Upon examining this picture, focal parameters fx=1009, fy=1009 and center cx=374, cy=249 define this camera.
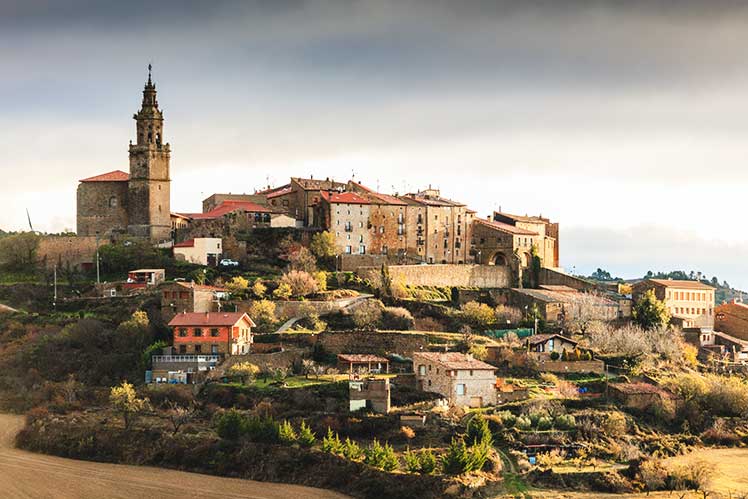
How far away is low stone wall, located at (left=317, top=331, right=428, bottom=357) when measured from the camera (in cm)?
5734

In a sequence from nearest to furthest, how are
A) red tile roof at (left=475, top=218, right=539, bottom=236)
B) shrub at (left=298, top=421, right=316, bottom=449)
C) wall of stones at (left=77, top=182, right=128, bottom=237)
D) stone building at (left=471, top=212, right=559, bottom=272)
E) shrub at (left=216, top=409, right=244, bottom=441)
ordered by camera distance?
shrub at (left=298, top=421, right=316, bottom=449) < shrub at (left=216, top=409, right=244, bottom=441) < wall of stones at (left=77, top=182, right=128, bottom=237) < stone building at (left=471, top=212, right=559, bottom=272) < red tile roof at (left=475, top=218, right=539, bottom=236)

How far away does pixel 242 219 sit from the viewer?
7450 cm

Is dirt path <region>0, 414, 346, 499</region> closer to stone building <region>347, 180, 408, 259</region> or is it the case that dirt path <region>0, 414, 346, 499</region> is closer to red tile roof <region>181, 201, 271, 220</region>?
red tile roof <region>181, 201, 271, 220</region>

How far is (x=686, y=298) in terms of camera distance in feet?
240

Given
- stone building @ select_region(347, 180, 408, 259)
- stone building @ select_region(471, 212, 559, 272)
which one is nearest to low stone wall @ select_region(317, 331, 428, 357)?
stone building @ select_region(347, 180, 408, 259)

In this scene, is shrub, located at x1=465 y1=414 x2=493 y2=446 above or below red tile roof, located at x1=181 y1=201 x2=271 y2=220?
below

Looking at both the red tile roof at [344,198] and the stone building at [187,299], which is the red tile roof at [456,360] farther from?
the red tile roof at [344,198]

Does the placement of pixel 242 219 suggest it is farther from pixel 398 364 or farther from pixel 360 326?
pixel 398 364

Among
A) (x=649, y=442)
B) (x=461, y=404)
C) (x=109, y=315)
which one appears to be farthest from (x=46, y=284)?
(x=649, y=442)

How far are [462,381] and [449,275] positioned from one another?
23334 mm

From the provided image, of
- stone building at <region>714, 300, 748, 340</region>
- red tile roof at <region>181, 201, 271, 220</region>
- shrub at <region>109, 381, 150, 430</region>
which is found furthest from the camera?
red tile roof at <region>181, 201, 271, 220</region>

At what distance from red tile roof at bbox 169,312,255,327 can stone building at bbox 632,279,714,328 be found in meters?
30.6

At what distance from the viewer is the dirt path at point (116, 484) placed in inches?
1671

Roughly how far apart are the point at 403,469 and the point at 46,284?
35.1 m
